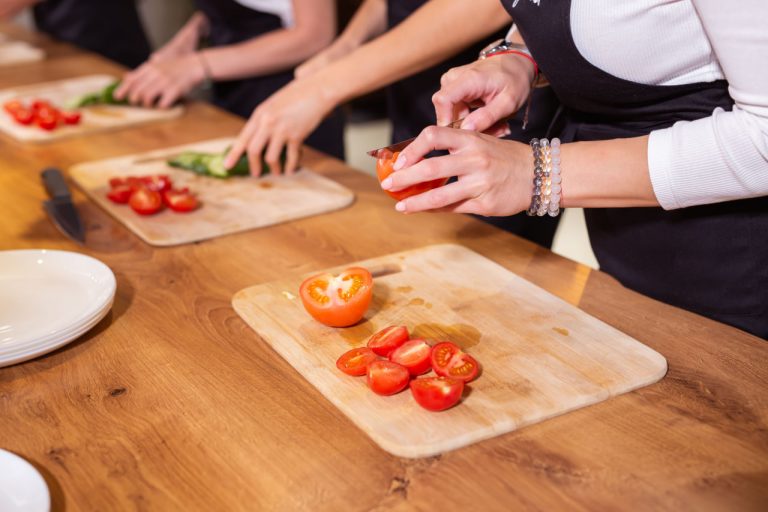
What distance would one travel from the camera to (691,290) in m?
1.40

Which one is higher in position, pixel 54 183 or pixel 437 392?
pixel 437 392

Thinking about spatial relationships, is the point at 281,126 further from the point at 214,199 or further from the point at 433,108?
the point at 433,108

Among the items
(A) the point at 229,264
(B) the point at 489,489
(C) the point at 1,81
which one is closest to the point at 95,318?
(A) the point at 229,264

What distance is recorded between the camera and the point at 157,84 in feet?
7.55

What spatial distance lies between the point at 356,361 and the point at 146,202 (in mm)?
704

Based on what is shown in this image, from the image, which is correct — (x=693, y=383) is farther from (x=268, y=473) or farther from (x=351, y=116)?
(x=351, y=116)

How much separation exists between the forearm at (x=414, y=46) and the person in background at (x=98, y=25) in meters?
Answer: 2.08

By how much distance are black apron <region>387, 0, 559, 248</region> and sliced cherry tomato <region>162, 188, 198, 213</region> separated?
24.8 inches

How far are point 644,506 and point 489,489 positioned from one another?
16cm

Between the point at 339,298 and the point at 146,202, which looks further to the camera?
the point at 146,202

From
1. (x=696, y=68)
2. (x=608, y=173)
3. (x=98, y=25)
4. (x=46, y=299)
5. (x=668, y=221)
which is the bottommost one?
(x=98, y=25)

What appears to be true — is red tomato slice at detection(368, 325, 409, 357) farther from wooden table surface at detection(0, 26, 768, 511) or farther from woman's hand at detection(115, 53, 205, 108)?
woman's hand at detection(115, 53, 205, 108)

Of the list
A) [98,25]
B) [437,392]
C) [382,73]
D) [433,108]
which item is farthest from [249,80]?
[437,392]

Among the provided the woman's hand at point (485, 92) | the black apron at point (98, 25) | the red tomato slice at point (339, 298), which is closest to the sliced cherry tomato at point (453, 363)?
the red tomato slice at point (339, 298)
